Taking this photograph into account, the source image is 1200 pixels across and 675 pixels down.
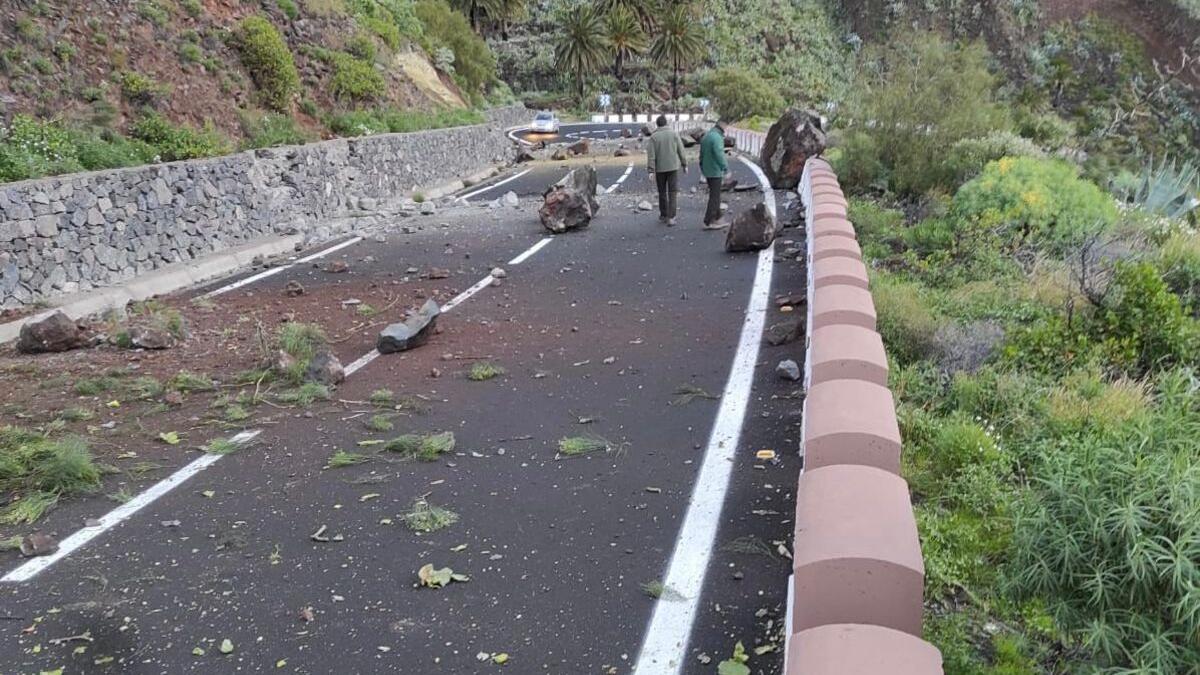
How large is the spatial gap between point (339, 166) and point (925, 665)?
16.3 m

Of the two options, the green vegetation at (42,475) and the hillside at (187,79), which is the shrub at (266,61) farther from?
the green vegetation at (42,475)

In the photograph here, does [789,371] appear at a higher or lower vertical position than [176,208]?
lower

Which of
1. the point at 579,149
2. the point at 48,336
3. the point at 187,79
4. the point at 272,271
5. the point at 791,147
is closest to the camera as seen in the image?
the point at 48,336

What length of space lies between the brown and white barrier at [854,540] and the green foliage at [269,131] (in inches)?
511

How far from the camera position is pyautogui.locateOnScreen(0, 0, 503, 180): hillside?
39.3 ft

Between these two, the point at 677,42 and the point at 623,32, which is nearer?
the point at 677,42

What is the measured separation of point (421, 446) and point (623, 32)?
63795mm

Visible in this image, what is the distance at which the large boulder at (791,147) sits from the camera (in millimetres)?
18281

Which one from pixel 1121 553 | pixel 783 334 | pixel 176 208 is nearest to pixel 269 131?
pixel 176 208

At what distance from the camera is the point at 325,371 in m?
7.28

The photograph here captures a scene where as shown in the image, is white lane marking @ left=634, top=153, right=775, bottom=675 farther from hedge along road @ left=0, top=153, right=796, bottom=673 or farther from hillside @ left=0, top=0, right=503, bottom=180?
hillside @ left=0, top=0, right=503, bottom=180

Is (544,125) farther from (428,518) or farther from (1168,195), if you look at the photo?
(428,518)

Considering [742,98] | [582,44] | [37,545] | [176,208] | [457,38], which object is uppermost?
[582,44]

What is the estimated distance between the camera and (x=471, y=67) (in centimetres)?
3684
